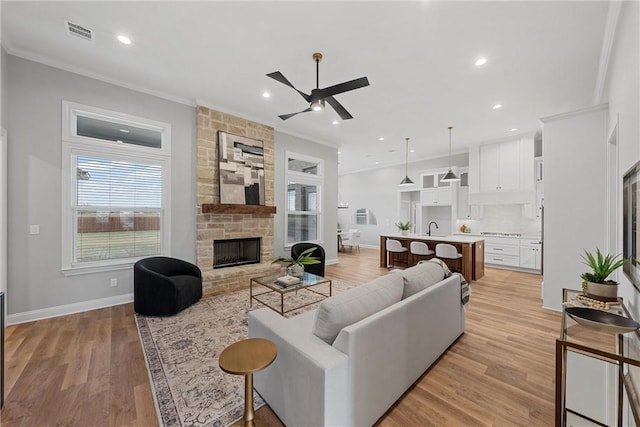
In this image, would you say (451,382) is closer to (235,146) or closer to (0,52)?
(235,146)

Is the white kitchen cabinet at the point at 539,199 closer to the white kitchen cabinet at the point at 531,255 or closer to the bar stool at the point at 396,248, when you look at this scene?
the white kitchen cabinet at the point at 531,255

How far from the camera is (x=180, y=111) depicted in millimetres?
4145

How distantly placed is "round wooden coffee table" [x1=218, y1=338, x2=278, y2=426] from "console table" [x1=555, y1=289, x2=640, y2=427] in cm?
138

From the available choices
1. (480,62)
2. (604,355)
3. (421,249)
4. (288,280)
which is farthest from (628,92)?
(421,249)

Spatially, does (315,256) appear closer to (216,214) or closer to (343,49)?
(216,214)

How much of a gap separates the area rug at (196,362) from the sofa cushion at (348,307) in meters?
0.81

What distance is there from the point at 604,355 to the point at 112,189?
4.97 m

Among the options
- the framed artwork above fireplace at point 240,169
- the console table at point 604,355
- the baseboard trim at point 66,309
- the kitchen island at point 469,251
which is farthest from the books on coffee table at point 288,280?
the kitchen island at point 469,251

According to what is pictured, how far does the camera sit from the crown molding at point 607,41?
2083 mm

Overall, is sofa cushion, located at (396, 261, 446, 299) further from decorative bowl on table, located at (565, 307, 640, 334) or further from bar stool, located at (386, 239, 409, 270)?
bar stool, located at (386, 239, 409, 270)

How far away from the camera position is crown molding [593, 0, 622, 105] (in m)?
2.08

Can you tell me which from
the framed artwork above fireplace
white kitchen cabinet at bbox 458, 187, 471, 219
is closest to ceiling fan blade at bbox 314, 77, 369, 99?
the framed artwork above fireplace

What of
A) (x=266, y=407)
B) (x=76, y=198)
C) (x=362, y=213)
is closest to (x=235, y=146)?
(x=76, y=198)

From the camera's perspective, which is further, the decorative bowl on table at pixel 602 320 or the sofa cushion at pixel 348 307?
the sofa cushion at pixel 348 307
